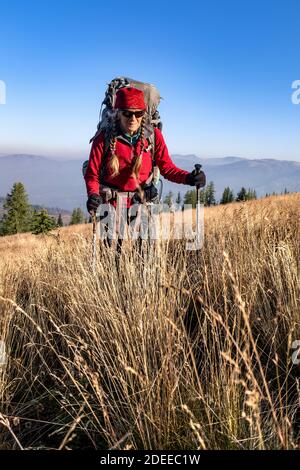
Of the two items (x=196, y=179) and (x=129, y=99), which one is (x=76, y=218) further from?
(x=129, y=99)

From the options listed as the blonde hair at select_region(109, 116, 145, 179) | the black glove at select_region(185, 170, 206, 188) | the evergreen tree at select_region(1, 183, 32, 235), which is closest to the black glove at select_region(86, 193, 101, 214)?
the blonde hair at select_region(109, 116, 145, 179)

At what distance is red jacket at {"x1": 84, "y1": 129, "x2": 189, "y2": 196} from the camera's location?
4059mm

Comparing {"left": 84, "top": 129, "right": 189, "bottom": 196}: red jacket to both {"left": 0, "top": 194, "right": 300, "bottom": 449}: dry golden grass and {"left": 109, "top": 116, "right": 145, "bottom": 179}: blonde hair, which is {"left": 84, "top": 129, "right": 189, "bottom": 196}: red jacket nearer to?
{"left": 109, "top": 116, "right": 145, "bottom": 179}: blonde hair

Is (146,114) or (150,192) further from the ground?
(146,114)

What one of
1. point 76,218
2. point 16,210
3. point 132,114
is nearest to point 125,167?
point 132,114

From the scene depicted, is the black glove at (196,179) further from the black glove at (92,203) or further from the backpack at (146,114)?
the black glove at (92,203)

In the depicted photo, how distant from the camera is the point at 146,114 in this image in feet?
14.9

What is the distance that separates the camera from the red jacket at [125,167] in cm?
406

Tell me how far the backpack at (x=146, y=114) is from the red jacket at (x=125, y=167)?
8cm

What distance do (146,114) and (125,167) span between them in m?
0.83

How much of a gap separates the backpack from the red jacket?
0.08 metres
